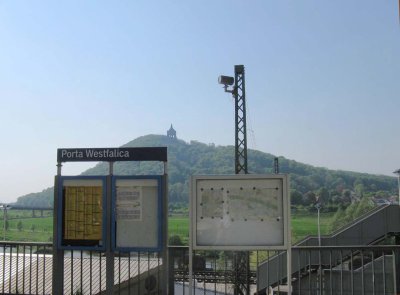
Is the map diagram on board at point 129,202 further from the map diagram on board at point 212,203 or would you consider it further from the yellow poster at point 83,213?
the map diagram on board at point 212,203

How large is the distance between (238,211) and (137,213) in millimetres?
1422

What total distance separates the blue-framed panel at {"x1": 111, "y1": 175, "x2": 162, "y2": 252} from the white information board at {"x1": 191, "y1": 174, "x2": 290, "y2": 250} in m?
0.68

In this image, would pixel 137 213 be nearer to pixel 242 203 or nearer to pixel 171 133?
pixel 242 203

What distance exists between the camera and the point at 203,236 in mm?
5680

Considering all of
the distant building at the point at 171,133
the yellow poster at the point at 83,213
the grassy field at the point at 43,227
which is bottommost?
the grassy field at the point at 43,227

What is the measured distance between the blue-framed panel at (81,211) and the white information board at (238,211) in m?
1.45

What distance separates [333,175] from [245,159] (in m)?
69.4

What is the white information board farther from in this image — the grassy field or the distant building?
the distant building

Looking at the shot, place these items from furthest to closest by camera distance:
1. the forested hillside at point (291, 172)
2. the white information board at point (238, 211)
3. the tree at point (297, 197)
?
the forested hillside at point (291, 172) < the tree at point (297, 197) < the white information board at point (238, 211)

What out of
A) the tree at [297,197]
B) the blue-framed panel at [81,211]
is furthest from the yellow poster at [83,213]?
the tree at [297,197]

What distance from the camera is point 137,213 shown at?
6.25 m

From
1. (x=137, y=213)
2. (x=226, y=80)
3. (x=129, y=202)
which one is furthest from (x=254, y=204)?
(x=226, y=80)

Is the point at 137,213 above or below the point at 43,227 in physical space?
above

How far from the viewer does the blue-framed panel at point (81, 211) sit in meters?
6.33
